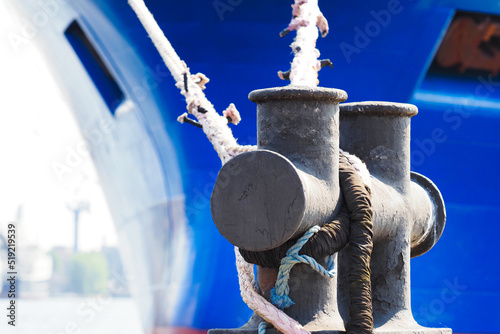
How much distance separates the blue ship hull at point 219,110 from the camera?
7215 millimetres

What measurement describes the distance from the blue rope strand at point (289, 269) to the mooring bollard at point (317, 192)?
23 mm

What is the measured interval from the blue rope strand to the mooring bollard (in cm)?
2

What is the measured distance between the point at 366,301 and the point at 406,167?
0.57m

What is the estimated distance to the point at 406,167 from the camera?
93.5 inches

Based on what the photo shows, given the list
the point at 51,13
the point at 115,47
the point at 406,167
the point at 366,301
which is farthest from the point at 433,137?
the point at 366,301

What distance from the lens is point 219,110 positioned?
23.5 ft

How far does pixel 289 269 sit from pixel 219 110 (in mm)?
5358

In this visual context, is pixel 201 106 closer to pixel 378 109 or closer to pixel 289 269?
pixel 378 109

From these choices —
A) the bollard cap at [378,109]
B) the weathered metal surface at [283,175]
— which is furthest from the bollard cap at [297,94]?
the bollard cap at [378,109]

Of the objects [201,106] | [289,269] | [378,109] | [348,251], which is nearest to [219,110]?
[201,106]

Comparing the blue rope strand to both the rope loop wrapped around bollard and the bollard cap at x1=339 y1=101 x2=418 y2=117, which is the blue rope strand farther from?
the bollard cap at x1=339 y1=101 x2=418 y2=117

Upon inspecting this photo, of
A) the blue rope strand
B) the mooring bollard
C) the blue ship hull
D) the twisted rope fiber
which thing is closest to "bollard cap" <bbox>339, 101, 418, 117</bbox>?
the mooring bollard

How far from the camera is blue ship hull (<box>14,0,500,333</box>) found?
23.7ft

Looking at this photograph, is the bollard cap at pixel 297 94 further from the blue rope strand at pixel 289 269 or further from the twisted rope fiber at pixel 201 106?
the twisted rope fiber at pixel 201 106
